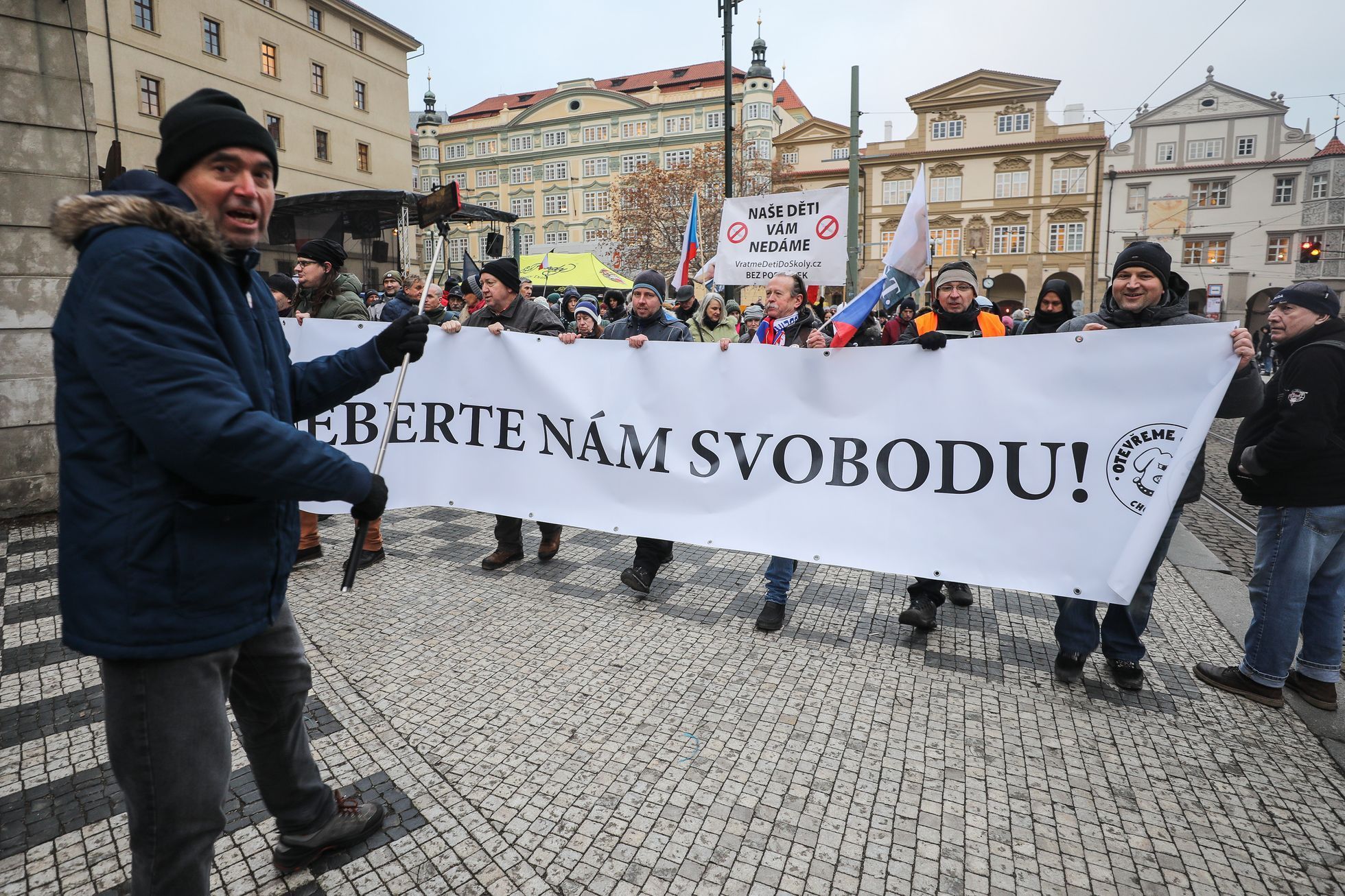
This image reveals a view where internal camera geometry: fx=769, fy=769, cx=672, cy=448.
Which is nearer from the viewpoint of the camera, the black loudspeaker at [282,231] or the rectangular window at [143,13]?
the black loudspeaker at [282,231]

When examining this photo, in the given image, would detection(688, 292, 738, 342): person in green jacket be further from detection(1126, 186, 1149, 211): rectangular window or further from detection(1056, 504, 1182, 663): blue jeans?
detection(1126, 186, 1149, 211): rectangular window

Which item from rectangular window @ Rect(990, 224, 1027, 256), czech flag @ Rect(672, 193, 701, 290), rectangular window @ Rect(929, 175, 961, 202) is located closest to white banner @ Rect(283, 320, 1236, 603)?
czech flag @ Rect(672, 193, 701, 290)

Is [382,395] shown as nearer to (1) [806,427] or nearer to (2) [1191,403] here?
(1) [806,427]

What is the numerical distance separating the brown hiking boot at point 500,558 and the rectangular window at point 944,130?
5291 cm

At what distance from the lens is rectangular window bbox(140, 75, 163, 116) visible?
28484 millimetres

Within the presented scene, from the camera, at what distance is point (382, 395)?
4.96 metres

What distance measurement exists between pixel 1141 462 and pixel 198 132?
12.0 feet

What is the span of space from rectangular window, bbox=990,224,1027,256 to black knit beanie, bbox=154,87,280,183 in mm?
54157

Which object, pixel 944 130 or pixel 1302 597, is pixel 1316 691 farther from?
pixel 944 130

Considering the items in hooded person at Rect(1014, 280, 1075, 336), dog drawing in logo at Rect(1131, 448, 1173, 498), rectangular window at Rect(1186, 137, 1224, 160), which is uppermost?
rectangular window at Rect(1186, 137, 1224, 160)

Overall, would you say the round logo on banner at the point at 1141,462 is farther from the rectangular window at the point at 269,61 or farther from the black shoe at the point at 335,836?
the rectangular window at the point at 269,61

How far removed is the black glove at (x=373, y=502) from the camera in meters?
1.95

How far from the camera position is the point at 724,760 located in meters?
3.01

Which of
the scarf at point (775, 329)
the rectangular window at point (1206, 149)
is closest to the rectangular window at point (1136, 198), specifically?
the rectangular window at point (1206, 149)
